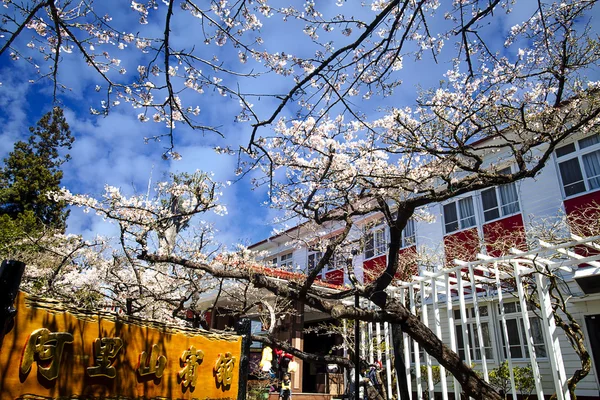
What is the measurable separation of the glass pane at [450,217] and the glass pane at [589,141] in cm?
436

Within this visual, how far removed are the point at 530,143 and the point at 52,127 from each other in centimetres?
2876

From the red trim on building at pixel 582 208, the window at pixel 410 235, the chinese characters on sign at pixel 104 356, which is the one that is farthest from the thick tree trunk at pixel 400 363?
the window at pixel 410 235

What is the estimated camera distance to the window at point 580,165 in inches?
425

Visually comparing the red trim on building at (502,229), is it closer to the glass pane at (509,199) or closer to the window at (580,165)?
the glass pane at (509,199)

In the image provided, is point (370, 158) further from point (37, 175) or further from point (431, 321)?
point (37, 175)

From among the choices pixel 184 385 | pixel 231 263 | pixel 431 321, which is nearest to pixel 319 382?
pixel 431 321

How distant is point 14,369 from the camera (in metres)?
1.38

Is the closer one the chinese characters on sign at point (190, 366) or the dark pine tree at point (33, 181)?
the chinese characters on sign at point (190, 366)

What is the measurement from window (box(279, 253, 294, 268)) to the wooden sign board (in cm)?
1898

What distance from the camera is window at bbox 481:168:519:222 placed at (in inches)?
494

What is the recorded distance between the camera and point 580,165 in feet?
36.3

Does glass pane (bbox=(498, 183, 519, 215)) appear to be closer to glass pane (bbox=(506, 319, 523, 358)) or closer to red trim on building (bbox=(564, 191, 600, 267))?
red trim on building (bbox=(564, 191, 600, 267))

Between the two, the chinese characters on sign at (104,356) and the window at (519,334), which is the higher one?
the window at (519,334)

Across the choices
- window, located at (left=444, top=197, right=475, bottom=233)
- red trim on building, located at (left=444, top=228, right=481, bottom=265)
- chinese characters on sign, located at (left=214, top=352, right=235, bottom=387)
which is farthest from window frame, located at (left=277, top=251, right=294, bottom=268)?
chinese characters on sign, located at (left=214, top=352, right=235, bottom=387)
